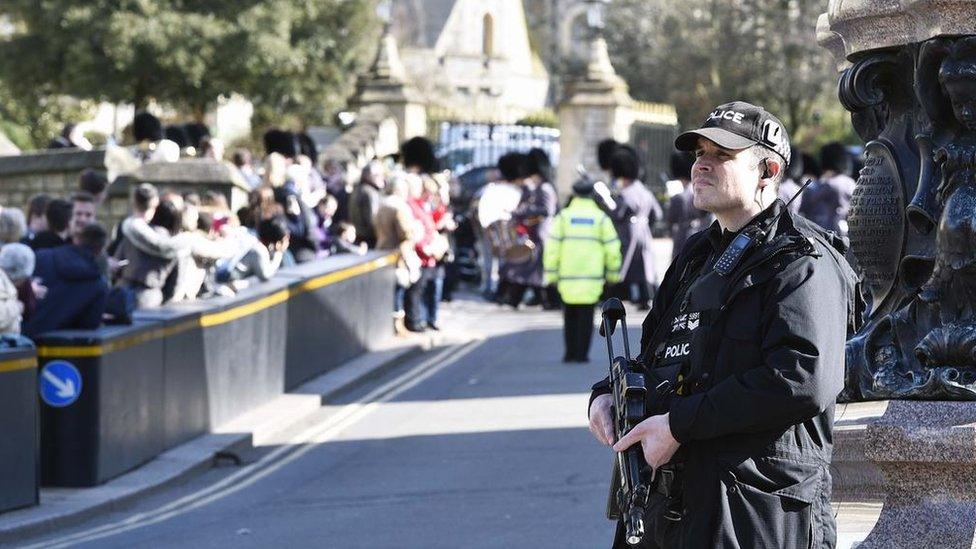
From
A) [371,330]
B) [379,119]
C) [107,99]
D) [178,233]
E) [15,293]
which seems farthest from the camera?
[107,99]

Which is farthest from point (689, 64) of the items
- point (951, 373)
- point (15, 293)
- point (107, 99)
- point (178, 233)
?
point (951, 373)

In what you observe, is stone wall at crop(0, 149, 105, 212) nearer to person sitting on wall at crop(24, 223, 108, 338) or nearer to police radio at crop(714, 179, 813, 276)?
person sitting on wall at crop(24, 223, 108, 338)

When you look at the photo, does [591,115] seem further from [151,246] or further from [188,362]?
[188,362]

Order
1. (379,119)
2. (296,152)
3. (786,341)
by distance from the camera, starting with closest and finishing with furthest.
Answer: (786,341) < (296,152) < (379,119)

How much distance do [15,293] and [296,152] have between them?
12766mm

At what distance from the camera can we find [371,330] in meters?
19.0

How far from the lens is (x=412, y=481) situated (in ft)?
38.6

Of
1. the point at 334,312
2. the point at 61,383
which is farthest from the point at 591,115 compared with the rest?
the point at 61,383

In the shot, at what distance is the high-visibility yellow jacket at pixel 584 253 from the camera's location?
58.3 feet

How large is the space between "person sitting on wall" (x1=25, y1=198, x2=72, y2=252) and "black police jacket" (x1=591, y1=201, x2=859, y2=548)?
349 inches

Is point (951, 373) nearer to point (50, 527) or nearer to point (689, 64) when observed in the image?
point (50, 527)

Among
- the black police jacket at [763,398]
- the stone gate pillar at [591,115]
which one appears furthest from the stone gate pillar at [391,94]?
the black police jacket at [763,398]

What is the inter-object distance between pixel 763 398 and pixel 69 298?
24.7 feet

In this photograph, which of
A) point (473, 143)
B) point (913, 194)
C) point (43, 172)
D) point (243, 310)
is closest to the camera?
point (913, 194)
